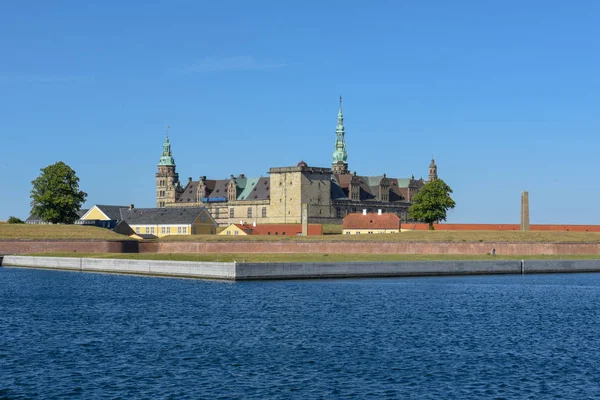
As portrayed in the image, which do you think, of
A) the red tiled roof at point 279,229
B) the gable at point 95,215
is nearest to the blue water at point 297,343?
the red tiled roof at point 279,229

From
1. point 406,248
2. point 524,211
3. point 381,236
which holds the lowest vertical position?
point 406,248

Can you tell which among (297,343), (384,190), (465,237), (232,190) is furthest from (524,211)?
(297,343)

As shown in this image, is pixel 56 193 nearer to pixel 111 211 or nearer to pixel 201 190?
pixel 111 211

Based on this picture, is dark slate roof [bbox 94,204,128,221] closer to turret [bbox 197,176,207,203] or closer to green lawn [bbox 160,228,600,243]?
green lawn [bbox 160,228,600,243]

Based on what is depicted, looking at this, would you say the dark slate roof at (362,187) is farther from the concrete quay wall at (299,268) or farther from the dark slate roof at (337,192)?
the concrete quay wall at (299,268)

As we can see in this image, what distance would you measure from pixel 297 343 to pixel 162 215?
341ft

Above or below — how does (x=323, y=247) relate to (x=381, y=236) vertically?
below

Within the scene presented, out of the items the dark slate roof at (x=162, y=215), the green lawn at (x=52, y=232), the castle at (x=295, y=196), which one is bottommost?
the green lawn at (x=52, y=232)

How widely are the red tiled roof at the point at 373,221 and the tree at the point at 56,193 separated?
1595 inches

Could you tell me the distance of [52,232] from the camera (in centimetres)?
10762

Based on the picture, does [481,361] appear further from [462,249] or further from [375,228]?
[375,228]

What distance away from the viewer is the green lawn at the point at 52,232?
106 meters

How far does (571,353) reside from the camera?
1539 inches

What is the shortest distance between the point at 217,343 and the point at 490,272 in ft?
169
